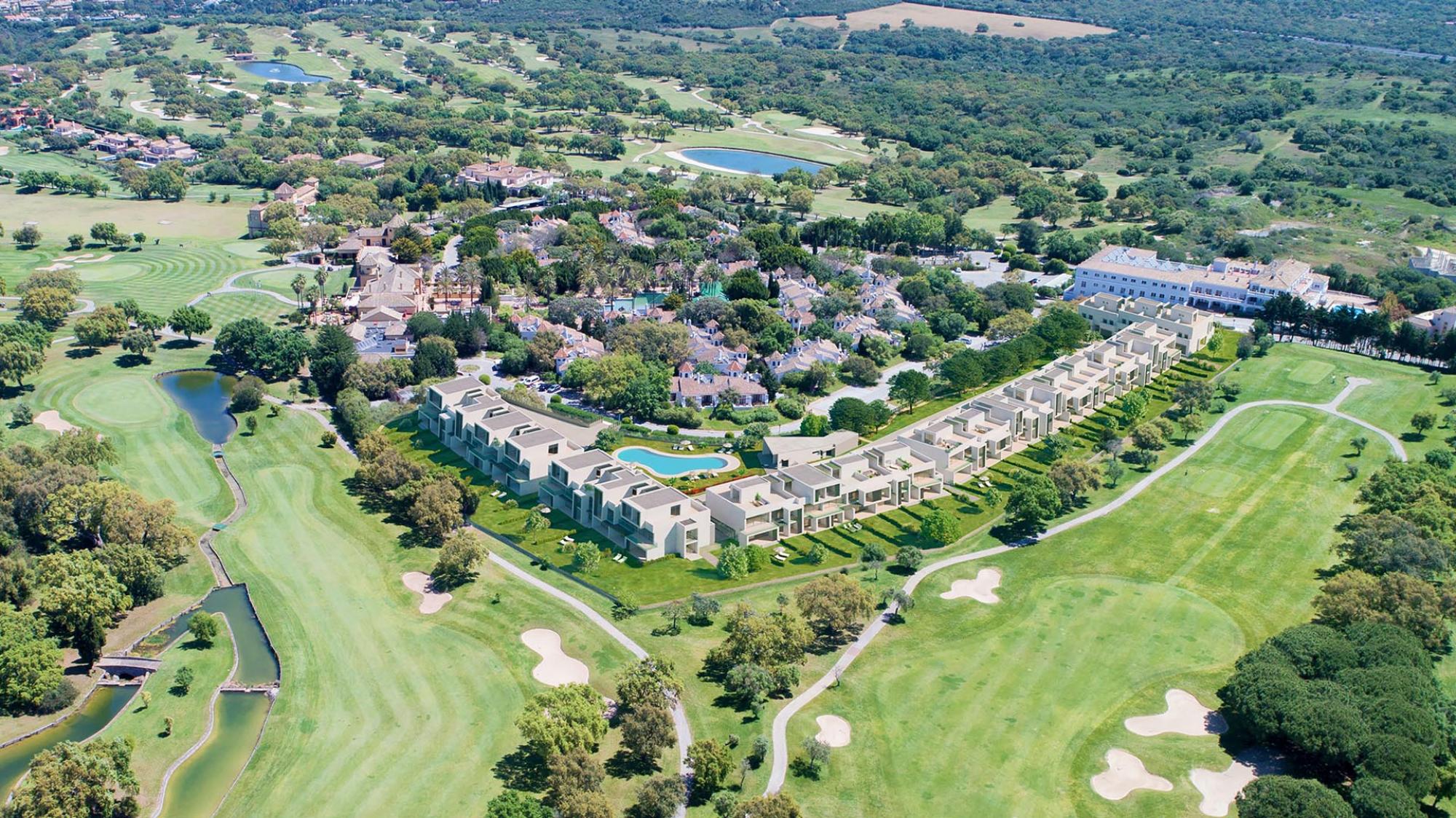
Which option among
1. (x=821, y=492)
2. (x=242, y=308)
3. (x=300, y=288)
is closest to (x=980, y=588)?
(x=821, y=492)

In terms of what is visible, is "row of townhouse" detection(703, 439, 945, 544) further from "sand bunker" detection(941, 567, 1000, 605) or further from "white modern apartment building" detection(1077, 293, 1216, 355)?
"white modern apartment building" detection(1077, 293, 1216, 355)

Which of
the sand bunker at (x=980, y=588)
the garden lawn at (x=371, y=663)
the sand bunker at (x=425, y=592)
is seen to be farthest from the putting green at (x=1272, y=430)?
the sand bunker at (x=425, y=592)

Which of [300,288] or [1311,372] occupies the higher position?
[1311,372]

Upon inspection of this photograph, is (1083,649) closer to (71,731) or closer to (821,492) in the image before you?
(821,492)

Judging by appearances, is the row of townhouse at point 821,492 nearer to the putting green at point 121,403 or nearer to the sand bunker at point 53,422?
the putting green at point 121,403

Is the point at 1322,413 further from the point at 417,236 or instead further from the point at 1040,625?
the point at 417,236
